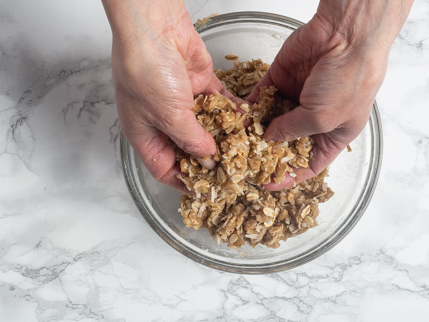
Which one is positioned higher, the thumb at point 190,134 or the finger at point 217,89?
the finger at point 217,89

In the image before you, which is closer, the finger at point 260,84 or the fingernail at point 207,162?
the fingernail at point 207,162

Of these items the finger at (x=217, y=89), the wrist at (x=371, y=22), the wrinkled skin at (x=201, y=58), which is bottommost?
the finger at (x=217, y=89)

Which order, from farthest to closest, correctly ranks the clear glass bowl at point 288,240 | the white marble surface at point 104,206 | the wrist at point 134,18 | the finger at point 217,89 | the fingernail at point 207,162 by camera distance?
the white marble surface at point 104,206, the clear glass bowl at point 288,240, the finger at point 217,89, the fingernail at point 207,162, the wrist at point 134,18

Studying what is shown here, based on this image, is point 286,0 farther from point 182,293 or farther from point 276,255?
point 182,293

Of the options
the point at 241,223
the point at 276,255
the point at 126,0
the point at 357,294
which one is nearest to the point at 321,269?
the point at 357,294

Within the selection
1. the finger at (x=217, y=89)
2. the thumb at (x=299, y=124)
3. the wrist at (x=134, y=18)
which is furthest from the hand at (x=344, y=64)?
the wrist at (x=134, y=18)

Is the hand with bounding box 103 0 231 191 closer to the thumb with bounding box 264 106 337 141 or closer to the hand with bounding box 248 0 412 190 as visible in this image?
the thumb with bounding box 264 106 337 141

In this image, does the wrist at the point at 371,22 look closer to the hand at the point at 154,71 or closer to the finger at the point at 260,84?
the finger at the point at 260,84
